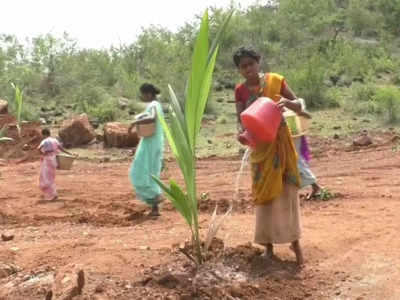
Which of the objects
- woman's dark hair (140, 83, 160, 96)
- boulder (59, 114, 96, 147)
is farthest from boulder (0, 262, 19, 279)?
boulder (59, 114, 96, 147)

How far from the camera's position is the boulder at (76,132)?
1251cm

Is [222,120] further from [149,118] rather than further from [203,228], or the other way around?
[203,228]

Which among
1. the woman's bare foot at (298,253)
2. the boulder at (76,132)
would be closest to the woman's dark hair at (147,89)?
the woman's bare foot at (298,253)

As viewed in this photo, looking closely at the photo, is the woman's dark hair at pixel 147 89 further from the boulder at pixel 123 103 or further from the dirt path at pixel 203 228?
the boulder at pixel 123 103

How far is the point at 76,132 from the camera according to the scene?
12594 millimetres

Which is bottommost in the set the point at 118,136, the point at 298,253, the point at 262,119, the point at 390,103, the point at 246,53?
the point at 298,253

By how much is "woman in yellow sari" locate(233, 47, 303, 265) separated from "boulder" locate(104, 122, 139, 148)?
27.3ft

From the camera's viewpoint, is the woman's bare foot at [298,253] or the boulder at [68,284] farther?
the woman's bare foot at [298,253]

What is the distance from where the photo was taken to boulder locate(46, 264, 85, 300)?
136 inches

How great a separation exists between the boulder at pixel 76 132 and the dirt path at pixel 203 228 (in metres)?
3.55

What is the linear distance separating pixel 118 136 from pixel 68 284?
8829 millimetres

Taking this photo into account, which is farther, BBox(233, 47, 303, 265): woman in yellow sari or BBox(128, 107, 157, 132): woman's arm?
BBox(128, 107, 157, 132): woman's arm

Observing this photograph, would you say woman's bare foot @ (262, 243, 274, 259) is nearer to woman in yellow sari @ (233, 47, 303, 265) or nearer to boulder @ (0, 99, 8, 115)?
woman in yellow sari @ (233, 47, 303, 265)

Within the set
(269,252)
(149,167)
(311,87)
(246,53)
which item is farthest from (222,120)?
(246,53)
